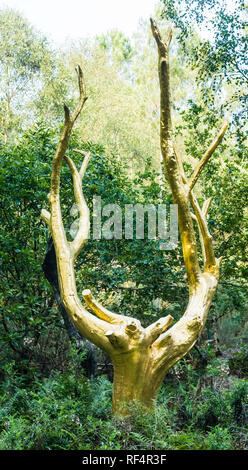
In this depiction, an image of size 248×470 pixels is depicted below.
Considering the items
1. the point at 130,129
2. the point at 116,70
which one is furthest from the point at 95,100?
the point at 116,70

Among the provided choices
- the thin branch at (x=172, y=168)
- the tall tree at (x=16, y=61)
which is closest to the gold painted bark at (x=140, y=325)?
the thin branch at (x=172, y=168)

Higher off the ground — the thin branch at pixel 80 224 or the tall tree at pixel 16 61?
the tall tree at pixel 16 61

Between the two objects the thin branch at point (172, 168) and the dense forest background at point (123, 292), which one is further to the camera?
the thin branch at point (172, 168)

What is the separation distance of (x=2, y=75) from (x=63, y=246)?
12870 millimetres

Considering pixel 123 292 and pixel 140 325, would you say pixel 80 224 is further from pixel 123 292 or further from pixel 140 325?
pixel 123 292

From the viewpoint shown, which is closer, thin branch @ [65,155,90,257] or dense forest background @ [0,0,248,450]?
dense forest background @ [0,0,248,450]

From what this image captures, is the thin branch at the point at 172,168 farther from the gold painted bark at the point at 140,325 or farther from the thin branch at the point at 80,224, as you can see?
the thin branch at the point at 80,224

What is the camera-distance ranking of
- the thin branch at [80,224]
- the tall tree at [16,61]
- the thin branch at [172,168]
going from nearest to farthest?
the thin branch at [172,168] < the thin branch at [80,224] < the tall tree at [16,61]

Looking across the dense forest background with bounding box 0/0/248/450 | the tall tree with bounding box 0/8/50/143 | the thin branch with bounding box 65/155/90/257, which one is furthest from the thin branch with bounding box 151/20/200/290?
the tall tree with bounding box 0/8/50/143

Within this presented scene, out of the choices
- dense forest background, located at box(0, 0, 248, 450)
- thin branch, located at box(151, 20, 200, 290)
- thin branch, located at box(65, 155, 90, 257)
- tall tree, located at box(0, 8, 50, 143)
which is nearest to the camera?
dense forest background, located at box(0, 0, 248, 450)

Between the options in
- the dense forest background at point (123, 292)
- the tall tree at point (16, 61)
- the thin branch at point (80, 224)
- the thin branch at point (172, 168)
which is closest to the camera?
the dense forest background at point (123, 292)

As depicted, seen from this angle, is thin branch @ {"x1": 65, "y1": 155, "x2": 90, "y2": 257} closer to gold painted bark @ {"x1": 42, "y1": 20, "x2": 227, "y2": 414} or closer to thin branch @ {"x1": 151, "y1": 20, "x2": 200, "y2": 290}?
gold painted bark @ {"x1": 42, "y1": 20, "x2": 227, "y2": 414}

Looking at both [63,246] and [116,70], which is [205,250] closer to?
[63,246]

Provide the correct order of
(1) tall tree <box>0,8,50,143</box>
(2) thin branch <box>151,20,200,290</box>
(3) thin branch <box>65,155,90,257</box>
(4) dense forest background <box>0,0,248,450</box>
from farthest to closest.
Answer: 1. (1) tall tree <box>0,8,50,143</box>
2. (3) thin branch <box>65,155,90,257</box>
3. (2) thin branch <box>151,20,200,290</box>
4. (4) dense forest background <box>0,0,248,450</box>
